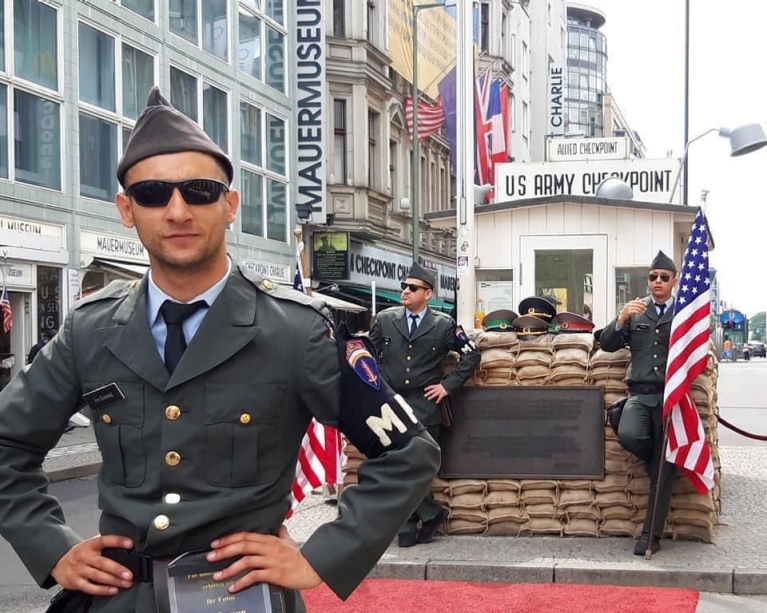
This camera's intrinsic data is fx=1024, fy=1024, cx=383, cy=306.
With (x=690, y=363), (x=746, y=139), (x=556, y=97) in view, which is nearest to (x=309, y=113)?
(x=746, y=139)

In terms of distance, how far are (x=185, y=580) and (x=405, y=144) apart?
33831 mm

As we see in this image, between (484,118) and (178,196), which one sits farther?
(484,118)

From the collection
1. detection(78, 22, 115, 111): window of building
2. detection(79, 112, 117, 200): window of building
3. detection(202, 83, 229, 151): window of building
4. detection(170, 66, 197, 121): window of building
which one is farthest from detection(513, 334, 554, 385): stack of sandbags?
detection(202, 83, 229, 151): window of building

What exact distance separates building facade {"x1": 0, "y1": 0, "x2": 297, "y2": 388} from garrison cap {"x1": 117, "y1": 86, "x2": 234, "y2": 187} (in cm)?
1078

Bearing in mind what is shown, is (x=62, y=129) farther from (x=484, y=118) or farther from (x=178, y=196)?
(x=178, y=196)

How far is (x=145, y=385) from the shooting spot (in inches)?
87.8

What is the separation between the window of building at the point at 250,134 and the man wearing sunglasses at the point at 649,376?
712 inches

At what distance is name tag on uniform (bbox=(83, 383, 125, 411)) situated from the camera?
87.8 inches

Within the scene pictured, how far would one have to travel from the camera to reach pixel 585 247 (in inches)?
545

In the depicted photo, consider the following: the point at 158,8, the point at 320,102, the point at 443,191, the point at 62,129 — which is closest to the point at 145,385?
the point at 62,129

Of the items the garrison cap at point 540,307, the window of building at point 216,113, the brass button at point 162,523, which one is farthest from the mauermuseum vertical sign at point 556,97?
the brass button at point 162,523

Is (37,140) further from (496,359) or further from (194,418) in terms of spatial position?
(194,418)

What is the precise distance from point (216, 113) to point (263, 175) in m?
2.66

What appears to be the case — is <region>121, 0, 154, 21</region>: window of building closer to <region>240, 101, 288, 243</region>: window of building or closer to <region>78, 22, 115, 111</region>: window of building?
<region>78, 22, 115, 111</region>: window of building
